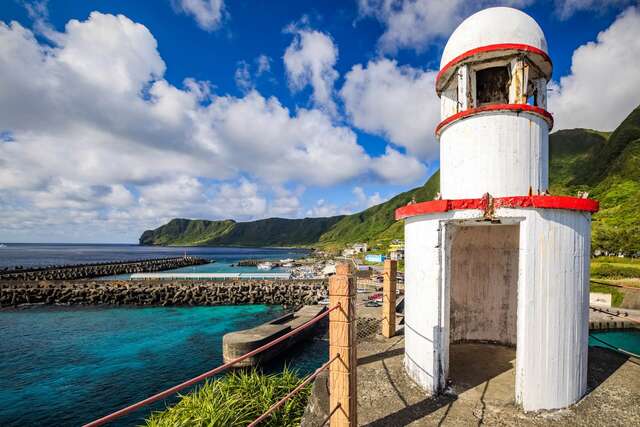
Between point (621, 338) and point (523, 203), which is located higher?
point (523, 203)

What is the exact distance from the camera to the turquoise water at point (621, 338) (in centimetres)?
1959

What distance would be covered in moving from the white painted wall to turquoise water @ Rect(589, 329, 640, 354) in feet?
69.6

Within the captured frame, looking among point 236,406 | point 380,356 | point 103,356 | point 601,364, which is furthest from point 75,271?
point 601,364

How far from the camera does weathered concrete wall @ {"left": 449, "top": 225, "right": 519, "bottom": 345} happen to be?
7.92 m

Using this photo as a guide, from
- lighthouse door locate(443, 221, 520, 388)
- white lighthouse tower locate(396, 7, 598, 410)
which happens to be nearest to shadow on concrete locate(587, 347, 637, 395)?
white lighthouse tower locate(396, 7, 598, 410)

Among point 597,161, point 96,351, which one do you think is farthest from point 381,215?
point 96,351

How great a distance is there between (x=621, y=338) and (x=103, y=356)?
33804 millimetres

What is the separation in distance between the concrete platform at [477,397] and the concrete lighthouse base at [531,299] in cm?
25

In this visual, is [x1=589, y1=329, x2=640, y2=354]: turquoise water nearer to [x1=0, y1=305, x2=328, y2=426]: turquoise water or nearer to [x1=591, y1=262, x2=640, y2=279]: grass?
[x1=591, y1=262, x2=640, y2=279]: grass

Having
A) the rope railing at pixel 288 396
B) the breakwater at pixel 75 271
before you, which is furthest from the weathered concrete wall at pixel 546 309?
the breakwater at pixel 75 271

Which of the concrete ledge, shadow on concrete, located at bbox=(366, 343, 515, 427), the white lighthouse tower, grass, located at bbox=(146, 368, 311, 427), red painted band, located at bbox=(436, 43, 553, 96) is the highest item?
red painted band, located at bbox=(436, 43, 553, 96)

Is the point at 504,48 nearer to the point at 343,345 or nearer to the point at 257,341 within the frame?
the point at 343,345

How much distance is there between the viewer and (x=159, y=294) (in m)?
32.5

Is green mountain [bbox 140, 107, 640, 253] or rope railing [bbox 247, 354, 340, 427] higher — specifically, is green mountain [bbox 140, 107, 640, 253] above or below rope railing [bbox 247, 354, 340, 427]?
above
